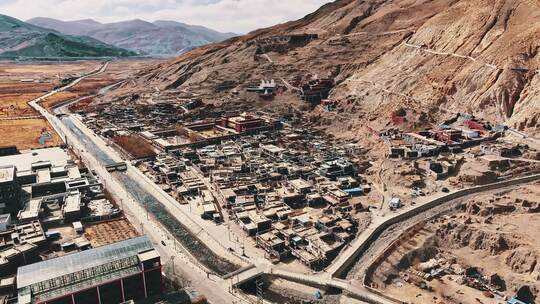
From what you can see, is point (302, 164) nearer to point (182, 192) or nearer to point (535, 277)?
point (182, 192)

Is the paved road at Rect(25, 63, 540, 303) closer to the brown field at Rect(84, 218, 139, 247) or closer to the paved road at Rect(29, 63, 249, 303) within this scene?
the paved road at Rect(29, 63, 249, 303)

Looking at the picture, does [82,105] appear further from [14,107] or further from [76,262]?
[76,262]

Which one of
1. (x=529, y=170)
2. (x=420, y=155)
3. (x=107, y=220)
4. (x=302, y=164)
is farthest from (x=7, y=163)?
(x=529, y=170)

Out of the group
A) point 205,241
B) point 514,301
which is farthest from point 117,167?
point 514,301

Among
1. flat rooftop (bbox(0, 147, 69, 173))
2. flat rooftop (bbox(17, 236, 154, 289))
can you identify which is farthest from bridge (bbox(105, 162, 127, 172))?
flat rooftop (bbox(17, 236, 154, 289))

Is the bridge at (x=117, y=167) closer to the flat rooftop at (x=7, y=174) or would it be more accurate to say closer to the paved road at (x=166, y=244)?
the paved road at (x=166, y=244)

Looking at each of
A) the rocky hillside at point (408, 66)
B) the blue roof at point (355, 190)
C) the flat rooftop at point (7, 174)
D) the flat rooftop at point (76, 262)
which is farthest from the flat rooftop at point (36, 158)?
the rocky hillside at point (408, 66)
